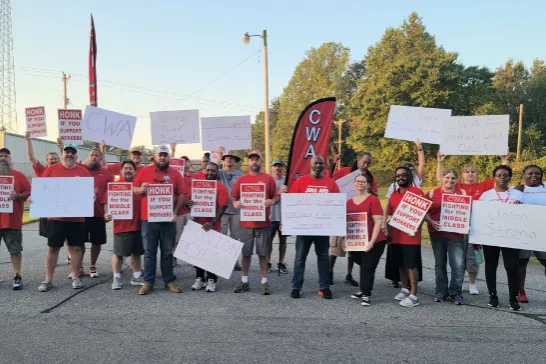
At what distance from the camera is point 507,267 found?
556 centimetres

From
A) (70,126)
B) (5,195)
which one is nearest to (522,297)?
(5,195)

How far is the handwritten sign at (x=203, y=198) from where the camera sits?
642cm

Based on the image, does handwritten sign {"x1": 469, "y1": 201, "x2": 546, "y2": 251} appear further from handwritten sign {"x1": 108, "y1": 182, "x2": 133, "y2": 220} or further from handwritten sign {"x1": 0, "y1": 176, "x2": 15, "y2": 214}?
handwritten sign {"x1": 0, "y1": 176, "x2": 15, "y2": 214}

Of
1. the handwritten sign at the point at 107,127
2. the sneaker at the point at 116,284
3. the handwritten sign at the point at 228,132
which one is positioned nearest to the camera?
the sneaker at the point at 116,284

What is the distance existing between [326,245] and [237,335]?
6.54ft

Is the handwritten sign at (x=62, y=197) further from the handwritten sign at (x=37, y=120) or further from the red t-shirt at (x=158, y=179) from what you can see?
the handwritten sign at (x=37, y=120)

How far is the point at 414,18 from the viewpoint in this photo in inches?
1683

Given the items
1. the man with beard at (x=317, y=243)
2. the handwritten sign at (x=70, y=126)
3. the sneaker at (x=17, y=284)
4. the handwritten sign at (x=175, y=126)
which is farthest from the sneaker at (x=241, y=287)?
the handwritten sign at (x=70, y=126)

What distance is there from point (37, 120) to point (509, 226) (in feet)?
27.0

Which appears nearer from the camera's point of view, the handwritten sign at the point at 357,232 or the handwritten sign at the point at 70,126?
the handwritten sign at the point at 357,232

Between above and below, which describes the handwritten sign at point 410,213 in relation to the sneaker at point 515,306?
above

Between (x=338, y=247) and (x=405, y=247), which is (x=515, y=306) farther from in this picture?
(x=338, y=247)

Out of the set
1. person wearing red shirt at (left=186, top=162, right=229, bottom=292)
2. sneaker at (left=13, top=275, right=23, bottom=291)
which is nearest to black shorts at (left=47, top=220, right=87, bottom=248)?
sneaker at (left=13, top=275, right=23, bottom=291)

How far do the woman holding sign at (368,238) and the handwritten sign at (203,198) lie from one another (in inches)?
79.7
